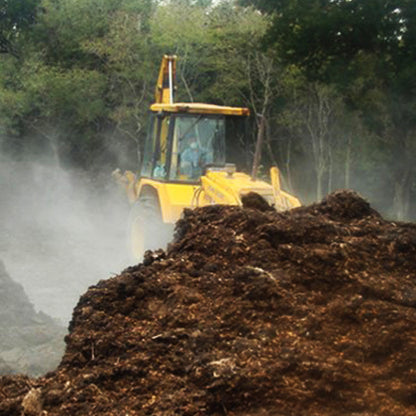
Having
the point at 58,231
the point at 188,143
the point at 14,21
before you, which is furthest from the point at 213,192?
the point at 14,21

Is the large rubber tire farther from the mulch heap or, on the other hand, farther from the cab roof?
the mulch heap

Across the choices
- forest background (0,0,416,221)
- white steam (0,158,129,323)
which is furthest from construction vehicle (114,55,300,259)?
forest background (0,0,416,221)

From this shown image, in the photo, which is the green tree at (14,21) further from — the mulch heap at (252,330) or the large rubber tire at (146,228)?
the mulch heap at (252,330)

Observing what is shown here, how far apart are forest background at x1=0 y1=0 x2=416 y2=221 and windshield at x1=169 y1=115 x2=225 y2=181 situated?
1125 centimetres

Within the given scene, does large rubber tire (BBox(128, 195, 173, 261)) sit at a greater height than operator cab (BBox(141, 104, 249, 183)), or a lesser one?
lesser

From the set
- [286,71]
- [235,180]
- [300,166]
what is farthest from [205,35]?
[235,180]

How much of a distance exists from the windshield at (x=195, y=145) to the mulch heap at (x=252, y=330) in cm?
751

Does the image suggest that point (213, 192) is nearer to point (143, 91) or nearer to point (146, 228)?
point (146, 228)

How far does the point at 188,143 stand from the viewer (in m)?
12.9

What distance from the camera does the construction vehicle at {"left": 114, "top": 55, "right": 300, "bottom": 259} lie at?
1227cm

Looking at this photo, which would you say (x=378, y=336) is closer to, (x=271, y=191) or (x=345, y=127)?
(x=271, y=191)

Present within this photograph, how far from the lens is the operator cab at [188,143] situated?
12.8m

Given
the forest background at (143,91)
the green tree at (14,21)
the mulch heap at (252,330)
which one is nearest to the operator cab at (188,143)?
the mulch heap at (252,330)

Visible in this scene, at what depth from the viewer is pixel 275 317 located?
421 cm
